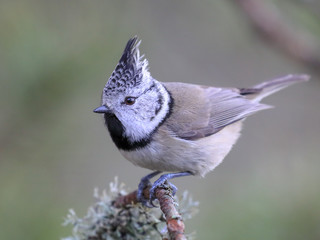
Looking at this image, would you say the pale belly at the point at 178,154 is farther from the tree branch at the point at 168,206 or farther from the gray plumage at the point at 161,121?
the tree branch at the point at 168,206

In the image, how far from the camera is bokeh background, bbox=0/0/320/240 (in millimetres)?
3273

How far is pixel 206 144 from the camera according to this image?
371cm

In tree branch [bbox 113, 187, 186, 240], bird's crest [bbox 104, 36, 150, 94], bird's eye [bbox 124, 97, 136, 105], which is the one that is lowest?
tree branch [bbox 113, 187, 186, 240]

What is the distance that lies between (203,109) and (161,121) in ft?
1.92

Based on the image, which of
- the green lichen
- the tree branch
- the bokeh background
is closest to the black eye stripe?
the bokeh background

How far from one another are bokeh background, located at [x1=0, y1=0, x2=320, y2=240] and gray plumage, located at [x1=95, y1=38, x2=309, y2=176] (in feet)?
1.31

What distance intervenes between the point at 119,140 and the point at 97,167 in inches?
66.6

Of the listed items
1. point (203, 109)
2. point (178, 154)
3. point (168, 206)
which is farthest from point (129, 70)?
point (168, 206)

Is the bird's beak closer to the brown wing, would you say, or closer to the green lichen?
the brown wing

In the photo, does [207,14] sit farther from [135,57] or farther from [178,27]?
[135,57]

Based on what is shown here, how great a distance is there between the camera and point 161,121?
3590 millimetres

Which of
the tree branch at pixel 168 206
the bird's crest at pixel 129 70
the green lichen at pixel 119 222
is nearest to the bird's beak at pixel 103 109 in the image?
the bird's crest at pixel 129 70

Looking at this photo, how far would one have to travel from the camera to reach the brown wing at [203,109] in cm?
371

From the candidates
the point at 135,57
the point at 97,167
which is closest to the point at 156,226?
the point at 135,57
